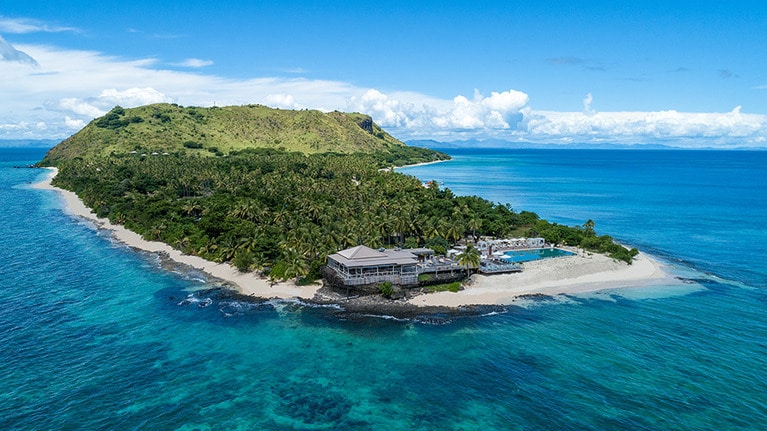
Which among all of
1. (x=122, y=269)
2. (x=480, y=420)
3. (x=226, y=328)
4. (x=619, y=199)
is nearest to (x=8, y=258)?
(x=122, y=269)

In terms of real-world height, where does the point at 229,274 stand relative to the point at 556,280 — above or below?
above

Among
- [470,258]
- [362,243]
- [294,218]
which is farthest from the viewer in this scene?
[294,218]

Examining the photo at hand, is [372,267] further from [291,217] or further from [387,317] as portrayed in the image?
[291,217]

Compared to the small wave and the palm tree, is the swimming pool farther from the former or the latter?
the small wave

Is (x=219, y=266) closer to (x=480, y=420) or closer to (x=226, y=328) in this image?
Answer: (x=226, y=328)

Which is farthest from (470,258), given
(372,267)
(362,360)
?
(362,360)

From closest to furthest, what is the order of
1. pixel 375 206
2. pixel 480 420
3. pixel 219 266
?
pixel 480 420
pixel 219 266
pixel 375 206

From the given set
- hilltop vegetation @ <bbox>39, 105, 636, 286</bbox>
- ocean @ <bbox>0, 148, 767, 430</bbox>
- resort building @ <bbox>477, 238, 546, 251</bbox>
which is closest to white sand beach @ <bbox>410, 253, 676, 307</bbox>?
ocean @ <bbox>0, 148, 767, 430</bbox>

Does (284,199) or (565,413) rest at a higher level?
(284,199)
